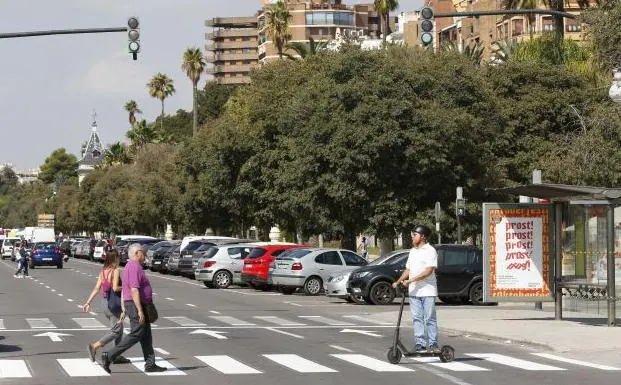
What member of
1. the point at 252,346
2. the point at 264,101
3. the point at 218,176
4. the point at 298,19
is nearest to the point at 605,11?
the point at 252,346

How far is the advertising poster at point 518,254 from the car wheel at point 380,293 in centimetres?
845

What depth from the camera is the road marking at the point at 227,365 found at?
16594 mm

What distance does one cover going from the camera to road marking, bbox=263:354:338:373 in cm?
1672

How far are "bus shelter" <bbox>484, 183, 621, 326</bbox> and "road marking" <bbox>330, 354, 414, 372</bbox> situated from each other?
5771mm

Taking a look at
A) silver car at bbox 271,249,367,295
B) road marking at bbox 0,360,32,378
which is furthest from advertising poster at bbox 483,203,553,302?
silver car at bbox 271,249,367,295

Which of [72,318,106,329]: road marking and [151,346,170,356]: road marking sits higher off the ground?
[72,318,106,329]: road marking

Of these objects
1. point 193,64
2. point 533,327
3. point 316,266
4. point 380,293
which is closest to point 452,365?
Answer: point 533,327

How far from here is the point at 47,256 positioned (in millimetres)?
73250

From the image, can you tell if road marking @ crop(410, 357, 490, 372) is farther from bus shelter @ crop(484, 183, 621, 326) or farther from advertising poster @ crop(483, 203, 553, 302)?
advertising poster @ crop(483, 203, 553, 302)

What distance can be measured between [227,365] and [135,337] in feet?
5.72

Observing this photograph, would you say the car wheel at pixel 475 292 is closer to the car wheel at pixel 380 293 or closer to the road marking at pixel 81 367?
the car wheel at pixel 380 293

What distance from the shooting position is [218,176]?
64.5 meters

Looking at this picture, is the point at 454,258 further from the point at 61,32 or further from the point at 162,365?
the point at 162,365

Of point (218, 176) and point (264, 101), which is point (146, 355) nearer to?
point (264, 101)
